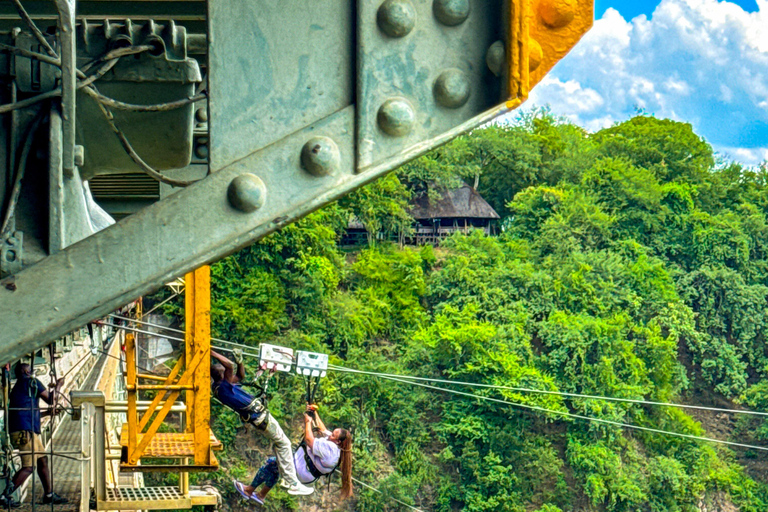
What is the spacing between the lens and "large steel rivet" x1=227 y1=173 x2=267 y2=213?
7.25ft

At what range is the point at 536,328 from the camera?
4181 cm

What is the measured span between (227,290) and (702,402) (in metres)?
20.8

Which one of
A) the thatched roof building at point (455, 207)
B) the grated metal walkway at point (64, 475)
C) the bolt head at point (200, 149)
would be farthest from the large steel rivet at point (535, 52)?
the thatched roof building at point (455, 207)

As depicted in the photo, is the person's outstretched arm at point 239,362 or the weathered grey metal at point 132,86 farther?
the person's outstretched arm at point 239,362

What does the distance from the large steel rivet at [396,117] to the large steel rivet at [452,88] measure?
75 millimetres

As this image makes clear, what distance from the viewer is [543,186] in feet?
158

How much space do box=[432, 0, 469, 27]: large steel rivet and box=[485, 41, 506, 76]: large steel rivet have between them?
3.4 inches

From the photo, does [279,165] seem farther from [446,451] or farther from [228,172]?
[446,451]

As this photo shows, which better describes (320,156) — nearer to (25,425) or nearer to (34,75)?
(34,75)

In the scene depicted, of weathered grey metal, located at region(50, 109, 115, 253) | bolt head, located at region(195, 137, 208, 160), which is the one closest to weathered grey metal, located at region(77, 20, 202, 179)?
weathered grey metal, located at region(50, 109, 115, 253)

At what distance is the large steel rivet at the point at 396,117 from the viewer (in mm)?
2240

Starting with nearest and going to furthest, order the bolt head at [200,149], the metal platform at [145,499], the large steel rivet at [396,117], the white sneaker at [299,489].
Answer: the large steel rivet at [396,117] → the bolt head at [200,149] → the metal platform at [145,499] → the white sneaker at [299,489]

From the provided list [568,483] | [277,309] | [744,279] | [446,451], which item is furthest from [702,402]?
[277,309]

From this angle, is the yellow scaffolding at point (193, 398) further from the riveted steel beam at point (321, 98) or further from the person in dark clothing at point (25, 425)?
the riveted steel beam at point (321, 98)
